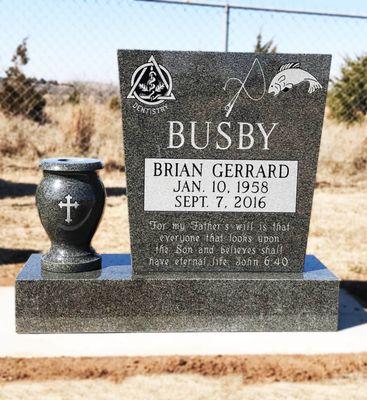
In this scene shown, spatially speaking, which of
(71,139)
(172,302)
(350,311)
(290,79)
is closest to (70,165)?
(172,302)

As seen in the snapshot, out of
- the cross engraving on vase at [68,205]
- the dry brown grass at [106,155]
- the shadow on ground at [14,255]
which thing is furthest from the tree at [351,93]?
the cross engraving on vase at [68,205]

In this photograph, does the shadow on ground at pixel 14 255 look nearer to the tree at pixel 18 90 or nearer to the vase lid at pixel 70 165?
the vase lid at pixel 70 165

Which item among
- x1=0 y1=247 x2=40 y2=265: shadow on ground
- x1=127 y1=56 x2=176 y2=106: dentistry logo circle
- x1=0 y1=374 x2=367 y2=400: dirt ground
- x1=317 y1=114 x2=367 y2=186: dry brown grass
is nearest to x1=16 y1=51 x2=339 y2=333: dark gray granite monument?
x1=127 y1=56 x2=176 y2=106: dentistry logo circle

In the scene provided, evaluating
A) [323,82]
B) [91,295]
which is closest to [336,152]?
[323,82]

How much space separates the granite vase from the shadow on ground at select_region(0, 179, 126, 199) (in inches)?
240

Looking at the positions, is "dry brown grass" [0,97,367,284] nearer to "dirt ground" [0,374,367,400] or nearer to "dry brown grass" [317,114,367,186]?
"dry brown grass" [317,114,367,186]

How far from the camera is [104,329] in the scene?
4.79 meters

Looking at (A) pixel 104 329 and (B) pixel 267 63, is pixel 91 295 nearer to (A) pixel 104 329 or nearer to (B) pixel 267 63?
(A) pixel 104 329

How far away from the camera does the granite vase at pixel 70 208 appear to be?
4805mm

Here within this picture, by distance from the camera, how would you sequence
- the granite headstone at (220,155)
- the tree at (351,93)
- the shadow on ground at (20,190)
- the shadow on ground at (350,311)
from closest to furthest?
the granite headstone at (220,155) → the shadow on ground at (350,311) → the shadow on ground at (20,190) → the tree at (351,93)

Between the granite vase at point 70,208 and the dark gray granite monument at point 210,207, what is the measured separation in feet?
0.40

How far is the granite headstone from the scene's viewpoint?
4840 mm

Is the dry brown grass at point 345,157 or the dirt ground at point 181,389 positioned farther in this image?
the dry brown grass at point 345,157

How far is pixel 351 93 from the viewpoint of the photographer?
1689 centimetres
